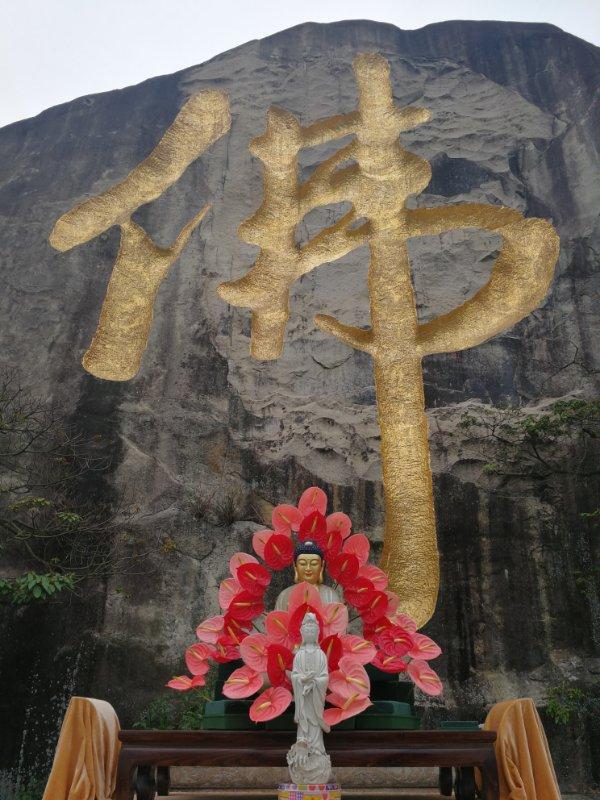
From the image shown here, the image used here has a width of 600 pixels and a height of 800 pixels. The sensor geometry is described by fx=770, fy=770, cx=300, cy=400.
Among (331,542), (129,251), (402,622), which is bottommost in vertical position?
(402,622)

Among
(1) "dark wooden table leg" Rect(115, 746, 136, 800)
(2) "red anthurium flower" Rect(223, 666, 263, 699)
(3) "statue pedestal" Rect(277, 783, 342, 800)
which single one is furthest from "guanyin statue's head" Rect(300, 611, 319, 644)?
(1) "dark wooden table leg" Rect(115, 746, 136, 800)

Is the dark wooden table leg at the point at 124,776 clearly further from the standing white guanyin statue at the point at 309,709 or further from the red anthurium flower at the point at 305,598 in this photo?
the red anthurium flower at the point at 305,598

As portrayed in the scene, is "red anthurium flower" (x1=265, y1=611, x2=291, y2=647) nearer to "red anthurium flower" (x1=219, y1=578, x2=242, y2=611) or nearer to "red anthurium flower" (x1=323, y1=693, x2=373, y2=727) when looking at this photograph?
"red anthurium flower" (x1=323, y1=693, x2=373, y2=727)

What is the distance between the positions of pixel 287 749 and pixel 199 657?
0.57m

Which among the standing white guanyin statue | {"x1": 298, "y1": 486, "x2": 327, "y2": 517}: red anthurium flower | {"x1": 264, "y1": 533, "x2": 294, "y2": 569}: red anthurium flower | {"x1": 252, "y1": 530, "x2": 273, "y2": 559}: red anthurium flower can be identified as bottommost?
the standing white guanyin statue

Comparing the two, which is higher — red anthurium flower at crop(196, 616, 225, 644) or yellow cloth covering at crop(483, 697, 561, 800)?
red anthurium flower at crop(196, 616, 225, 644)

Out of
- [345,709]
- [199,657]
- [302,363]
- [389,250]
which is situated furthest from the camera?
[302,363]

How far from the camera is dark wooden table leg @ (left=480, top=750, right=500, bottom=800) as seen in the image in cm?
237

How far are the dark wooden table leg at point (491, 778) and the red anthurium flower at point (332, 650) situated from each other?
543 mm

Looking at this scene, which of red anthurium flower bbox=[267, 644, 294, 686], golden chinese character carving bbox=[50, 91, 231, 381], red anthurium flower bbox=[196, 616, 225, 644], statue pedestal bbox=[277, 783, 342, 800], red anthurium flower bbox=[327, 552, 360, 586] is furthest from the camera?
golden chinese character carving bbox=[50, 91, 231, 381]

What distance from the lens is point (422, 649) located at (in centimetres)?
282

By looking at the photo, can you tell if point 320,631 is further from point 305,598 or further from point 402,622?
point 402,622

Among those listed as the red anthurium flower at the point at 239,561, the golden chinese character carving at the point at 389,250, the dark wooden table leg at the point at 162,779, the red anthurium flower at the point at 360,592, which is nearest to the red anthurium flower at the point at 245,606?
the red anthurium flower at the point at 239,561

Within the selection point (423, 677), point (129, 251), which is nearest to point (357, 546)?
point (423, 677)
